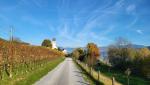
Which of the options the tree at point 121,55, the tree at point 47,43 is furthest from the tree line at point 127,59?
the tree at point 47,43

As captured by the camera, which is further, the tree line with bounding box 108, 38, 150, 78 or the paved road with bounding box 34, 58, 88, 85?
the tree line with bounding box 108, 38, 150, 78

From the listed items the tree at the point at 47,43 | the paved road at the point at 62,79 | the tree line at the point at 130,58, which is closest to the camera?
the paved road at the point at 62,79

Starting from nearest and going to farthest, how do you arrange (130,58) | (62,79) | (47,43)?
1. (62,79)
2. (130,58)
3. (47,43)

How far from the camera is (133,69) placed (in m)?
83.6

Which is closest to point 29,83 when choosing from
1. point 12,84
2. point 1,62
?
point 12,84

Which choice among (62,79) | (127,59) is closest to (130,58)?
(127,59)

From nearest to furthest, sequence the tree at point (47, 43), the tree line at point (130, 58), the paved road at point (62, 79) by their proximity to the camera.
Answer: the paved road at point (62, 79)
the tree line at point (130, 58)
the tree at point (47, 43)

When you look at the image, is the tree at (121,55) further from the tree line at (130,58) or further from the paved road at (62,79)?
the paved road at (62,79)

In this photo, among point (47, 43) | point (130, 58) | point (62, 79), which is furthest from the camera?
point (47, 43)

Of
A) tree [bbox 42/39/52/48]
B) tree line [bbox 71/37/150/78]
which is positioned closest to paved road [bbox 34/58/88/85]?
tree line [bbox 71/37/150/78]

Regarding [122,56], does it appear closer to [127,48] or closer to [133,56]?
[127,48]

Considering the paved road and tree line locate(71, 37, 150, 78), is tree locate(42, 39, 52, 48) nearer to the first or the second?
tree line locate(71, 37, 150, 78)

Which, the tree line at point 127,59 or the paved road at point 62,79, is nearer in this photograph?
the paved road at point 62,79

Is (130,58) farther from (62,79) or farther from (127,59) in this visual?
(62,79)
